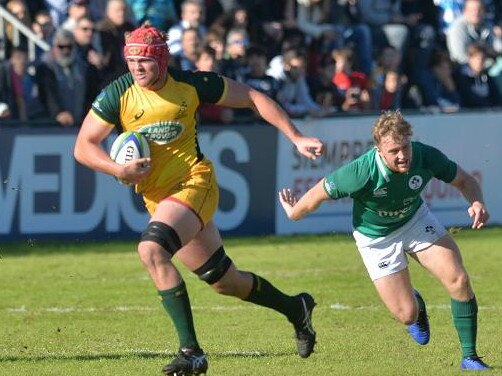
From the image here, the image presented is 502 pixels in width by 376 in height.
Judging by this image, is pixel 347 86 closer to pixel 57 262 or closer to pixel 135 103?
pixel 57 262

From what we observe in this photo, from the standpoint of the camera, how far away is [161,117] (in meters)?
9.19

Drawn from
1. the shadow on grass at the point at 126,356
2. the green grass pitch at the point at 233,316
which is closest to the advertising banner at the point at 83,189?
the green grass pitch at the point at 233,316

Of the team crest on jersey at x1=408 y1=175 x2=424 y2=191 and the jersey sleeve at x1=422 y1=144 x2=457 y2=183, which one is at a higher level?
the jersey sleeve at x1=422 y1=144 x2=457 y2=183

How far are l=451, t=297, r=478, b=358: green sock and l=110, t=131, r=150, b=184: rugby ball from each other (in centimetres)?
219

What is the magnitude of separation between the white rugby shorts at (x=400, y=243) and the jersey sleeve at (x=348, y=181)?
472 mm

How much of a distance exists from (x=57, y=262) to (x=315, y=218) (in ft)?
11.9

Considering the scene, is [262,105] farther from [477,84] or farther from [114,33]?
[477,84]

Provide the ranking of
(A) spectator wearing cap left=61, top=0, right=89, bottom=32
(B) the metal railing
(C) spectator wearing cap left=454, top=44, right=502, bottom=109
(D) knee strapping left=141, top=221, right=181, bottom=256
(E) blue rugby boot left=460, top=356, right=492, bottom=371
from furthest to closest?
(C) spectator wearing cap left=454, top=44, right=502, bottom=109 < (B) the metal railing < (A) spectator wearing cap left=61, top=0, right=89, bottom=32 < (E) blue rugby boot left=460, top=356, right=492, bottom=371 < (D) knee strapping left=141, top=221, right=181, bottom=256

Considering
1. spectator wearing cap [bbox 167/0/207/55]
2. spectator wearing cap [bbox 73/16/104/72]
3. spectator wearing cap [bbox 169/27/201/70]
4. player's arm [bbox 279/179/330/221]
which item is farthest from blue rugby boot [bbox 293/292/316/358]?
spectator wearing cap [bbox 167/0/207/55]

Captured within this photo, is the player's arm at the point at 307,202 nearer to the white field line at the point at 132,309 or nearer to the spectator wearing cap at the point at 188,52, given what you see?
the white field line at the point at 132,309

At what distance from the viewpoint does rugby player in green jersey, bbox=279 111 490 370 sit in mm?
9023

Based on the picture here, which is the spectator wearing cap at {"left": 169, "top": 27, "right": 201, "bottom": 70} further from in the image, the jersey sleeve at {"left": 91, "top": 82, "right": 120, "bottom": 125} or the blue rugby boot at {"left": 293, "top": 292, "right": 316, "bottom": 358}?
the jersey sleeve at {"left": 91, "top": 82, "right": 120, "bottom": 125}

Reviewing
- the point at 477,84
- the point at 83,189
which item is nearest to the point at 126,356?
the point at 83,189

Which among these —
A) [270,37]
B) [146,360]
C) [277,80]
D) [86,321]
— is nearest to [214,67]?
[277,80]
